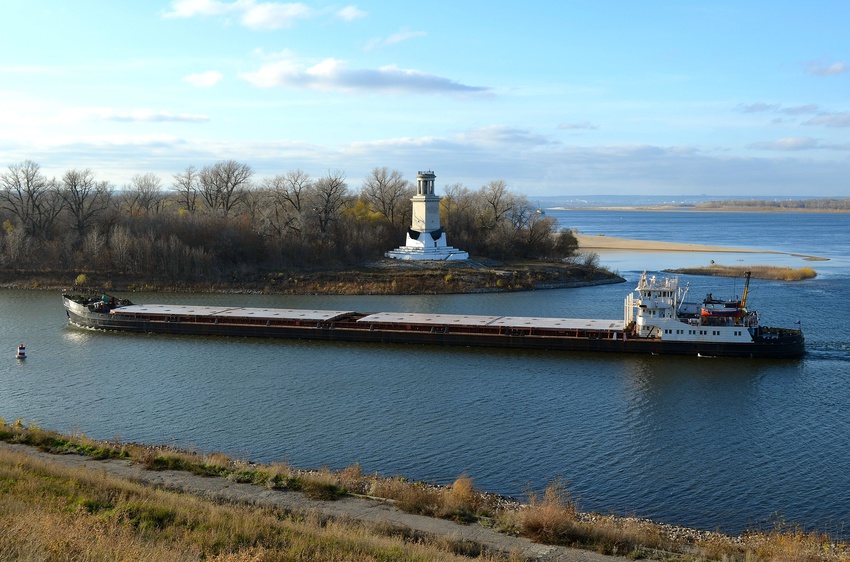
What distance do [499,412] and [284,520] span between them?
50.3ft

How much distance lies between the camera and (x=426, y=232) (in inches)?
3378

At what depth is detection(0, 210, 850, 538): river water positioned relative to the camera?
23.4 metres

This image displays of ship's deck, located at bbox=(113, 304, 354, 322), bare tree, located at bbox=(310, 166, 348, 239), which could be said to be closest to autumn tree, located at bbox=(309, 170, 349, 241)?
bare tree, located at bbox=(310, 166, 348, 239)

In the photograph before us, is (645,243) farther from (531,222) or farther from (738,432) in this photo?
(738,432)

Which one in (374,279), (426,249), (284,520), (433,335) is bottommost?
(284,520)

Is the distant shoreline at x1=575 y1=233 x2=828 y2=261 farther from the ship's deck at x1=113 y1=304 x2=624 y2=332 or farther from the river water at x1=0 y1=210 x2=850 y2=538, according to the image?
the ship's deck at x1=113 y1=304 x2=624 y2=332

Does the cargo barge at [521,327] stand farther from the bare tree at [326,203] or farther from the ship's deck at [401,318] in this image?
the bare tree at [326,203]

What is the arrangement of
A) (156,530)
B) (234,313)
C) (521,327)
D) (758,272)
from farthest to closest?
1. (758,272)
2. (234,313)
3. (521,327)
4. (156,530)

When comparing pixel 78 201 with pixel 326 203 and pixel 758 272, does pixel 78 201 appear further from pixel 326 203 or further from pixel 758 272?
pixel 758 272

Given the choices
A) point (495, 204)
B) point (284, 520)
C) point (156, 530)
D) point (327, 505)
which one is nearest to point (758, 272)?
point (495, 204)

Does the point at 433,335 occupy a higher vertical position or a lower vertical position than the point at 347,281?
lower

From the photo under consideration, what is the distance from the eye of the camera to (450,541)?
16.3 metres

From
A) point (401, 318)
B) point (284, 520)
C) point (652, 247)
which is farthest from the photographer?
point (652, 247)

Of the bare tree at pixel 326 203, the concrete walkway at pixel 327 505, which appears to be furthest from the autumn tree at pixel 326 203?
the concrete walkway at pixel 327 505
